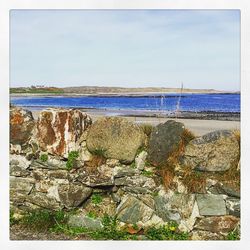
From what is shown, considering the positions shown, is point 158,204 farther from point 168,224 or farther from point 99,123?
point 99,123

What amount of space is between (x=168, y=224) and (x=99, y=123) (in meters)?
1.46

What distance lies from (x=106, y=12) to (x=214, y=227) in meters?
2.85

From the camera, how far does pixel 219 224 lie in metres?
8.41

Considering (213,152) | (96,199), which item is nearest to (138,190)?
(96,199)

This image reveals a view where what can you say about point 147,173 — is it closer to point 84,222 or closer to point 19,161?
point 84,222

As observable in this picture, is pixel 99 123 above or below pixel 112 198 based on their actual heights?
above

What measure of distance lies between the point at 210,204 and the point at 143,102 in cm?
145

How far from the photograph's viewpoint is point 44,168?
8.58m

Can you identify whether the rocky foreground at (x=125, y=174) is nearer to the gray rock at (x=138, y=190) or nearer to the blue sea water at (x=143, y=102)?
the gray rock at (x=138, y=190)

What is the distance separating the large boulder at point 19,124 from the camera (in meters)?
8.50

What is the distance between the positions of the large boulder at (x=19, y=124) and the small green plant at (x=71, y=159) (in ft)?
1.97
